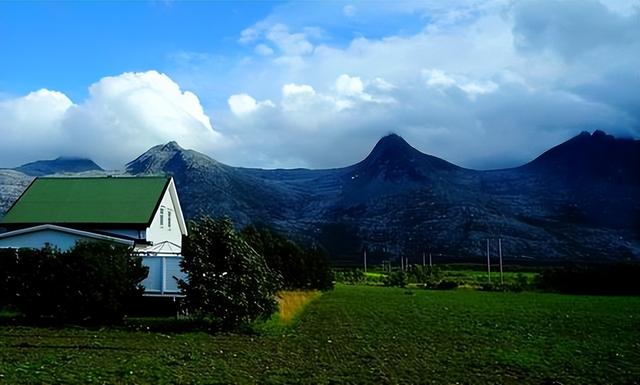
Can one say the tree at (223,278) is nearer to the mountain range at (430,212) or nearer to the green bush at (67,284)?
the green bush at (67,284)

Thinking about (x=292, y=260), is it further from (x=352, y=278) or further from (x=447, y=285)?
(x=352, y=278)

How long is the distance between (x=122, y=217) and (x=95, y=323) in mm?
12747

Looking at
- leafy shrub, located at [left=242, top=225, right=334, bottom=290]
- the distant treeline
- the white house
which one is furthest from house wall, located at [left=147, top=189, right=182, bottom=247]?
the distant treeline

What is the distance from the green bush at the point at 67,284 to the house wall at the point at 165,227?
12146mm

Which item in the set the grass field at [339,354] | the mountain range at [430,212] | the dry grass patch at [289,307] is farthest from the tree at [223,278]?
the mountain range at [430,212]

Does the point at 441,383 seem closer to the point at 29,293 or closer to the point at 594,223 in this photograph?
the point at 29,293

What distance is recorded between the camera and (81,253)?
20.0 meters

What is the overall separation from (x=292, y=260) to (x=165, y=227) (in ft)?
31.8

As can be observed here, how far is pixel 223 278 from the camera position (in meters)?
19.8

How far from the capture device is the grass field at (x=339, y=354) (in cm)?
1180

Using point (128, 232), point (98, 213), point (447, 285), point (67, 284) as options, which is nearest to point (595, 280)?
point (447, 285)

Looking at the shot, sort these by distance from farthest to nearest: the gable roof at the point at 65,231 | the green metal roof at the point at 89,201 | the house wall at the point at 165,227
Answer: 1. the house wall at the point at 165,227
2. the green metal roof at the point at 89,201
3. the gable roof at the point at 65,231

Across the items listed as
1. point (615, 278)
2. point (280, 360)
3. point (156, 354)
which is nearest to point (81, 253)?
point (156, 354)

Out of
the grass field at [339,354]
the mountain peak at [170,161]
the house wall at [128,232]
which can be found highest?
the mountain peak at [170,161]
